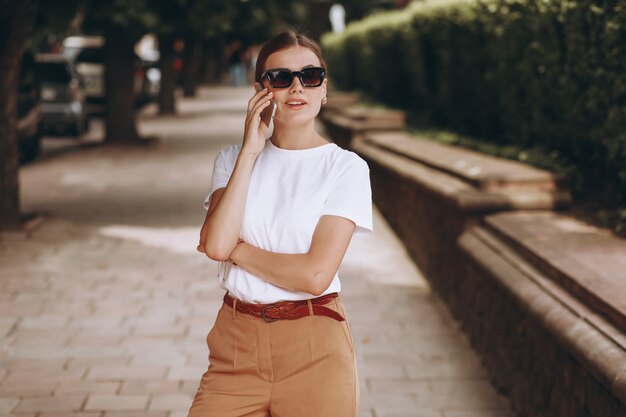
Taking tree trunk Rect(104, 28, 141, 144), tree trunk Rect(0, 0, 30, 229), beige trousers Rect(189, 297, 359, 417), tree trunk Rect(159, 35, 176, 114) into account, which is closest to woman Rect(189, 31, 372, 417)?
beige trousers Rect(189, 297, 359, 417)

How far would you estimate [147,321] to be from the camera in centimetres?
617

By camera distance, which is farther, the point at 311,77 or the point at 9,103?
the point at 9,103

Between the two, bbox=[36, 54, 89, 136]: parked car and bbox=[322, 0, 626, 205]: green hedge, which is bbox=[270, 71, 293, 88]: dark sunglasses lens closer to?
bbox=[322, 0, 626, 205]: green hedge

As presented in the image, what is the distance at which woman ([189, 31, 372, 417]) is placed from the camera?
8.19 feet

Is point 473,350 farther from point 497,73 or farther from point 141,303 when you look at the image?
point 497,73

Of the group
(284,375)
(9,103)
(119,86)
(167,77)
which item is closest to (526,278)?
(284,375)

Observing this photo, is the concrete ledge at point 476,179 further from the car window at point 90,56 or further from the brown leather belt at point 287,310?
the car window at point 90,56

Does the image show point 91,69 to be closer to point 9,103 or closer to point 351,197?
point 9,103

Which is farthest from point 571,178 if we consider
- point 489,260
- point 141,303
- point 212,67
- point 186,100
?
point 212,67

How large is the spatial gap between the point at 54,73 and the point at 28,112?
447 cm

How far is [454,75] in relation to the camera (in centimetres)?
1048

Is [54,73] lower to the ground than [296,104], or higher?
lower

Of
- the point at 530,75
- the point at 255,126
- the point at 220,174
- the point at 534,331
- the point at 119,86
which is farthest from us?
the point at 119,86

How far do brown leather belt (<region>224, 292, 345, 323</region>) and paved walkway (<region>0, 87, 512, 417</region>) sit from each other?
2145 mm
